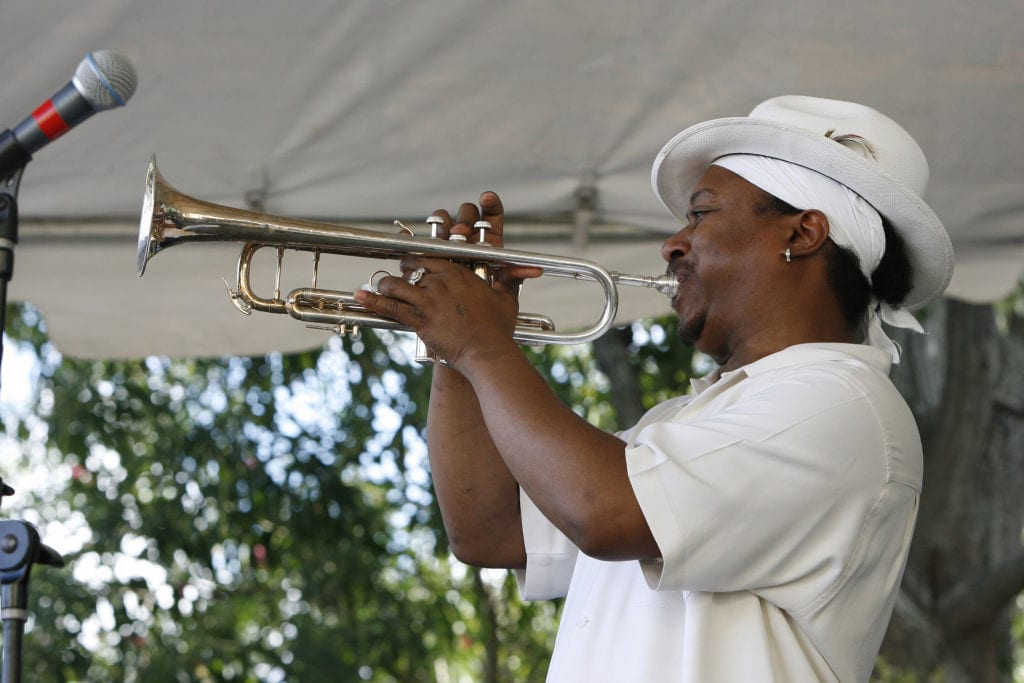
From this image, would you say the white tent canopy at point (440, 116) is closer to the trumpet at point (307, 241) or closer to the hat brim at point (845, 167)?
the hat brim at point (845, 167)

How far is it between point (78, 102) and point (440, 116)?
1387 mm

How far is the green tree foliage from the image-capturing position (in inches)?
237

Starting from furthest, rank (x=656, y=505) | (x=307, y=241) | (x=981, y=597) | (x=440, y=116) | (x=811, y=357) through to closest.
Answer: (x=981, y=597) < (x=440, y=116) < (x=307, y=241) < (x=811, y=357) < (x=656, y=505)

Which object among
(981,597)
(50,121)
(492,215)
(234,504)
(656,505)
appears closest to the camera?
(656,505)

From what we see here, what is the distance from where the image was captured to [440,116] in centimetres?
317

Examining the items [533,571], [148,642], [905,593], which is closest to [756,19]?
[533,571]

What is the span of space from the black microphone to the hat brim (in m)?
1.09

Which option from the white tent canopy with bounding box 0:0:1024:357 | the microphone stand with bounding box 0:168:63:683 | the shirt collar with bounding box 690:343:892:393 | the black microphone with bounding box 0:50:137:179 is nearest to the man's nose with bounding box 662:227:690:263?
the shirt collar with bounding box 690:343:892:393

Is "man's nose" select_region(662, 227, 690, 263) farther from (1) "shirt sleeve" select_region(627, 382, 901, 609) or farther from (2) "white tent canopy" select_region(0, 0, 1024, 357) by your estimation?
(2) "white tent canopy" select_region(0, 0, 1024, 357)

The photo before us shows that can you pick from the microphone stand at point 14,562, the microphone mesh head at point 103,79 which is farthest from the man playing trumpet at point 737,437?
the microphone stand at point 14,562

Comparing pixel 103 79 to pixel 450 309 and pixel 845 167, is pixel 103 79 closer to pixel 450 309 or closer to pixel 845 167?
pixel 450 309

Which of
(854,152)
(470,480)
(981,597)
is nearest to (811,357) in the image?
(854,152)

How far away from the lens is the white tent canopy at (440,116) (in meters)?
2.82

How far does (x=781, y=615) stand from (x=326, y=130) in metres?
1.79
